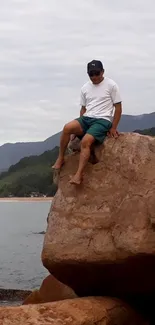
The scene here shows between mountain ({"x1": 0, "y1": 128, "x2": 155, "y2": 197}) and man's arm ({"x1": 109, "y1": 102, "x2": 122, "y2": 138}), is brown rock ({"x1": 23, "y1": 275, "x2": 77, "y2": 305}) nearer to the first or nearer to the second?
man's arm ({"x1": 109, "y1": 102, "x2": 122, "y2": 138})

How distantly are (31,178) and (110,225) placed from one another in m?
126

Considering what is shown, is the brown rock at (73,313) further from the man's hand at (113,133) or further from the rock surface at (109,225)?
the man's hand at (113,133)

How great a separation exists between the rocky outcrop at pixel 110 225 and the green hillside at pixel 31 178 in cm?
11188

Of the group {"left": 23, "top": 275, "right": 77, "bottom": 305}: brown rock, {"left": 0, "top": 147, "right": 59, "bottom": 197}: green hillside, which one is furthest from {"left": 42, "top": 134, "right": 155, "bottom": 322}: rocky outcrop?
{"left": 0, "top": 147, "right": 59, "bottom": 197}: green hillside

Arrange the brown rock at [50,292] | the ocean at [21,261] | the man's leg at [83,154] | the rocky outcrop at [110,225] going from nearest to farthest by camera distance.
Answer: the rocky outcrop at [110,225], the man's leg at [83,154], the brown rock at [50,292], the ocean at [21,261]

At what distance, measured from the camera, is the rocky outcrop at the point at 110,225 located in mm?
11039

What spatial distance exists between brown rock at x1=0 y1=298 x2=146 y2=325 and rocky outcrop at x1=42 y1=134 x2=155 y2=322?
1.56ft

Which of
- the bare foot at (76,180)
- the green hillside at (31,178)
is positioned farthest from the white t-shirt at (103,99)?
the green hillside at (31,178)

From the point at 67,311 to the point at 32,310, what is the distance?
551 mm

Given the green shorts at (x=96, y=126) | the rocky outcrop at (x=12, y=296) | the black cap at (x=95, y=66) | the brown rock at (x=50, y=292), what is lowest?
the rocky outcrop at (x=12, y=296)

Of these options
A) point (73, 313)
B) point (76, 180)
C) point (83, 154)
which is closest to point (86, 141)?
point (83, 154)

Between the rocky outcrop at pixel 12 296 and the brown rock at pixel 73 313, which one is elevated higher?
the brown rock at pixel 73 313

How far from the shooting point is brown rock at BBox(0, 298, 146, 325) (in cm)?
996

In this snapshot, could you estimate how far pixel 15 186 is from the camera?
491 feet
